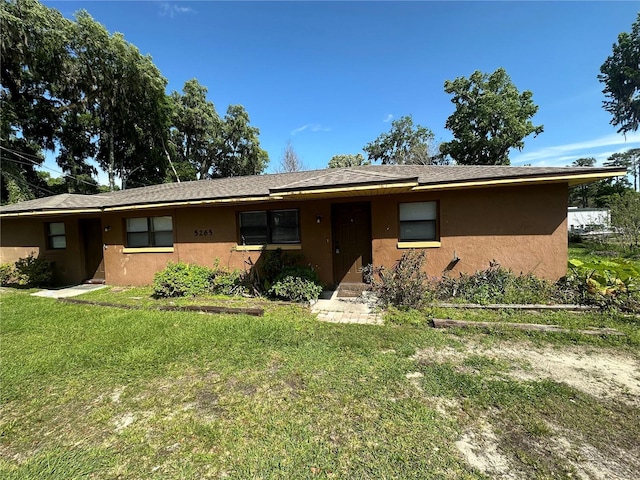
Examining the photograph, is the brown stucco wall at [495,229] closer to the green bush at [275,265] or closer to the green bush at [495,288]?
the green bush at [495,288]

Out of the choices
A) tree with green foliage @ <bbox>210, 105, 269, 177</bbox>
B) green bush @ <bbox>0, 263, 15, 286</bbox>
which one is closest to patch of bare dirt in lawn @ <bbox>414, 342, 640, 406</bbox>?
green bush @ <bbox>0, 263, 15, 286</bbox>

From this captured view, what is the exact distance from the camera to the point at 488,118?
2548 cm

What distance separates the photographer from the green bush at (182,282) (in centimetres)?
771

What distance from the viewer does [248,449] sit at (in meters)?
2.42

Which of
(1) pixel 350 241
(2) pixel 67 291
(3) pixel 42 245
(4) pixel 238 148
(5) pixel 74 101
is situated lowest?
(2) pixel 67 291

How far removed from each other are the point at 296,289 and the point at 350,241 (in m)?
2.19

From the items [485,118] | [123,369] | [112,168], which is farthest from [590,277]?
[112,168]

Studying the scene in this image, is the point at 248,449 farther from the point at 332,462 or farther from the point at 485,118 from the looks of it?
the point at 485,118

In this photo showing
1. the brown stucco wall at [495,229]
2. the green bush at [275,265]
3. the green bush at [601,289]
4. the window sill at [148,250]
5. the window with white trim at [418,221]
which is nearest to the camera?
the green bush at [601,289]

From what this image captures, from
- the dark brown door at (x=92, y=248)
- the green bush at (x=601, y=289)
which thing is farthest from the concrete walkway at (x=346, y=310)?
the dark brown door at (x=92, y=248)

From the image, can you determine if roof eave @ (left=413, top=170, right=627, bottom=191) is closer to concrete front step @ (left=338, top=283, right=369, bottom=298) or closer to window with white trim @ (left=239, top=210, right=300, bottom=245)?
concrete front step @ (left=338, top=283, right=369, bottom=298)

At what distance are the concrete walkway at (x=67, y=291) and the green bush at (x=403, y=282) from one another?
29.8ft

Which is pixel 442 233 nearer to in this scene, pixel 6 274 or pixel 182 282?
pixel 182 282

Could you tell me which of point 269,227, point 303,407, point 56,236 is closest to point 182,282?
point 269,227
